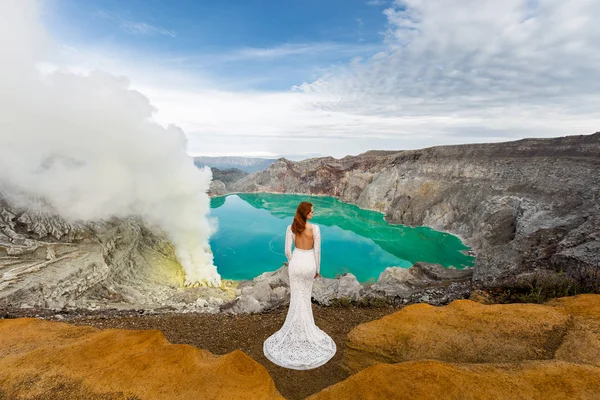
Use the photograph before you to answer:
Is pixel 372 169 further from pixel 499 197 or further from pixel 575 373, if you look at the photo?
pixel 575 373

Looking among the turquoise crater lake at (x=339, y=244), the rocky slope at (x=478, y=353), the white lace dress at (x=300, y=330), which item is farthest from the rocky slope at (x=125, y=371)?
the turquoise crater lake at (x=339, y=244)

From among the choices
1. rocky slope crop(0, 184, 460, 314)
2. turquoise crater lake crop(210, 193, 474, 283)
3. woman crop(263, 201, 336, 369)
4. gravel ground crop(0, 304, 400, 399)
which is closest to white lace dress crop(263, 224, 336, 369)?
woman crop(263, 201, 336, 369)

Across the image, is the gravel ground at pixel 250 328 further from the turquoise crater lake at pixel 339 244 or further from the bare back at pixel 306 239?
the turquoise crater lake at pixel 339 244

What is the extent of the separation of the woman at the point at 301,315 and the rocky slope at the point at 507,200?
24.9ft

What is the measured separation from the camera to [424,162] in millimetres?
62438

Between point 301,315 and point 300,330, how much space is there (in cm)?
34

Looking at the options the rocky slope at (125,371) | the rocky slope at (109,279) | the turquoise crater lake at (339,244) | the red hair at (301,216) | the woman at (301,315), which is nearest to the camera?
the rocky slope at (125,371)

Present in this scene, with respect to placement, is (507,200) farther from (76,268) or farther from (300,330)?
(76,268)

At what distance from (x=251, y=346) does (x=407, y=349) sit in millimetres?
4054

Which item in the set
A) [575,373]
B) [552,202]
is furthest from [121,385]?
[552,202]

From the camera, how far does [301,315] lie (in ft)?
22.3

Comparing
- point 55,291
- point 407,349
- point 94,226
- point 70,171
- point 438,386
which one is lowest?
point 55,291

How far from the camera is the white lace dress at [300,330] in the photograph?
6477 millimetres

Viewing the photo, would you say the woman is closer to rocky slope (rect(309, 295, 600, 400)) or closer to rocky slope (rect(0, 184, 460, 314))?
rocky slope (rect(309, 295, 600, 400))
